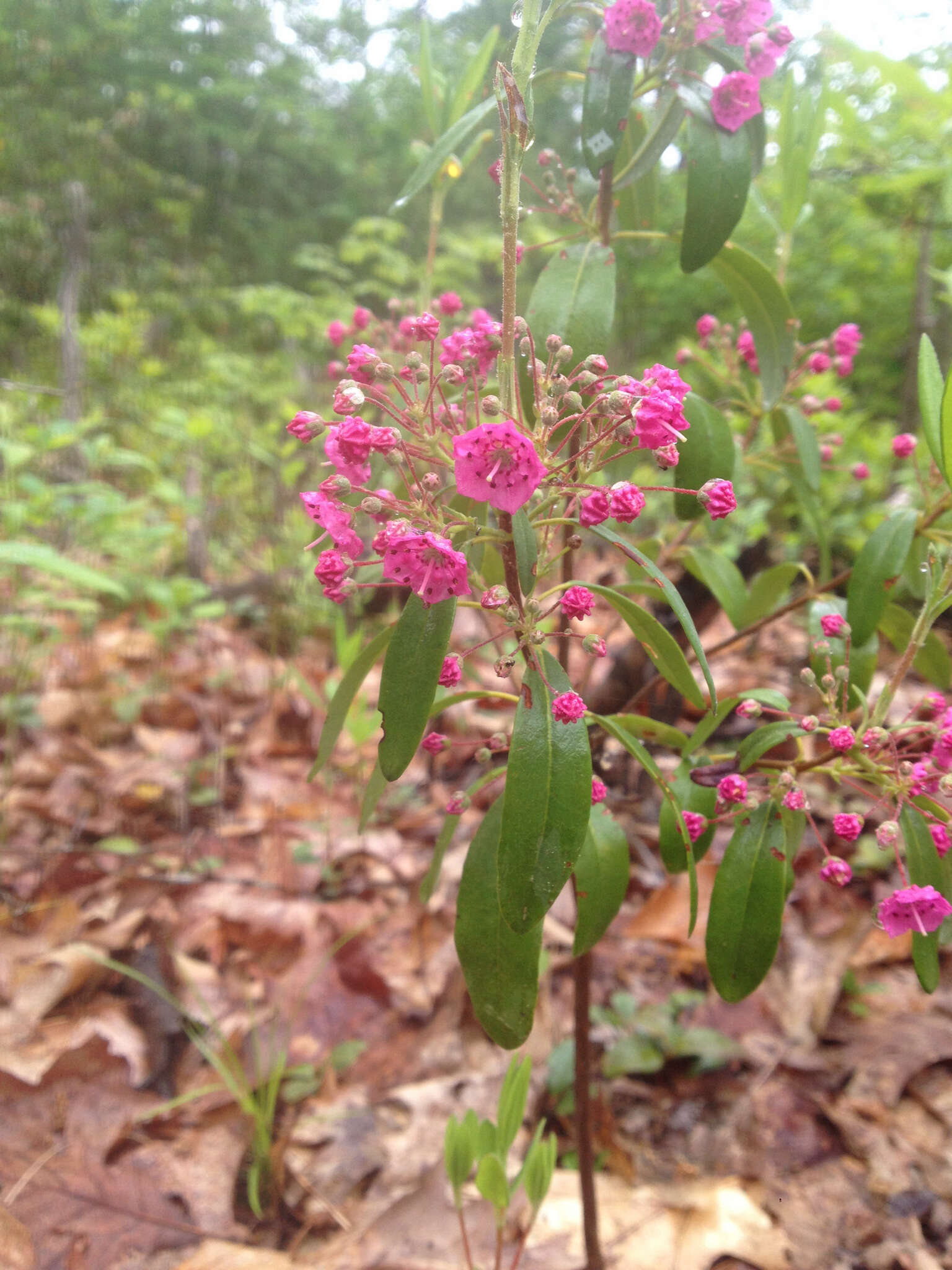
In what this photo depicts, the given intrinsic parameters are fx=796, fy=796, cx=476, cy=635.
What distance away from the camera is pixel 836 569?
281cm

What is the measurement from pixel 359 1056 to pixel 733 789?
1042 millimetres

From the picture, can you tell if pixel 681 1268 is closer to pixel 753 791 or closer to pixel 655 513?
pixel 753 791

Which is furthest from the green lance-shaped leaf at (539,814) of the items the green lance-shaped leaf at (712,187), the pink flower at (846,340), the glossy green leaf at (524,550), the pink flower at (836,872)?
the pink flower at (846,340)

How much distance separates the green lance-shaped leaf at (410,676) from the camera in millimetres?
787

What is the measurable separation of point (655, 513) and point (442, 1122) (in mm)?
2481

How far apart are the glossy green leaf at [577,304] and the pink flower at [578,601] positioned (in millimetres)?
303

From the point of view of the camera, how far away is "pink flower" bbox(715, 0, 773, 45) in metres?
0.94

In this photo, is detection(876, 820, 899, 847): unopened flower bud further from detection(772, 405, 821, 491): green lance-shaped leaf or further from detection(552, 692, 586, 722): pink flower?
detection(772, 405, 821, 491): green lance-shaped leaf

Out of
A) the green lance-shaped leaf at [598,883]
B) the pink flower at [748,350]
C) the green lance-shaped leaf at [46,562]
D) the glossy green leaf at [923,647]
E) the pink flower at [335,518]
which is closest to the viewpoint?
the pink flower at [335,518]

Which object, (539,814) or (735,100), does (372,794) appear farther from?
(735,100)

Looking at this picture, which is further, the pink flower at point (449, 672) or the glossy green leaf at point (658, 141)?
the glossy green leaf at point (658, 141)

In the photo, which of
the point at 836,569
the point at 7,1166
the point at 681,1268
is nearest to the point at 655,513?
the point at 836,569

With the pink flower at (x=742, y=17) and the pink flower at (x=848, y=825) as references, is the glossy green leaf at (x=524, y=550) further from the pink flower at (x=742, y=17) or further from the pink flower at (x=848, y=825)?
the pink flower at (x=742, y=17)

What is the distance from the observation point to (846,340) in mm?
1325
